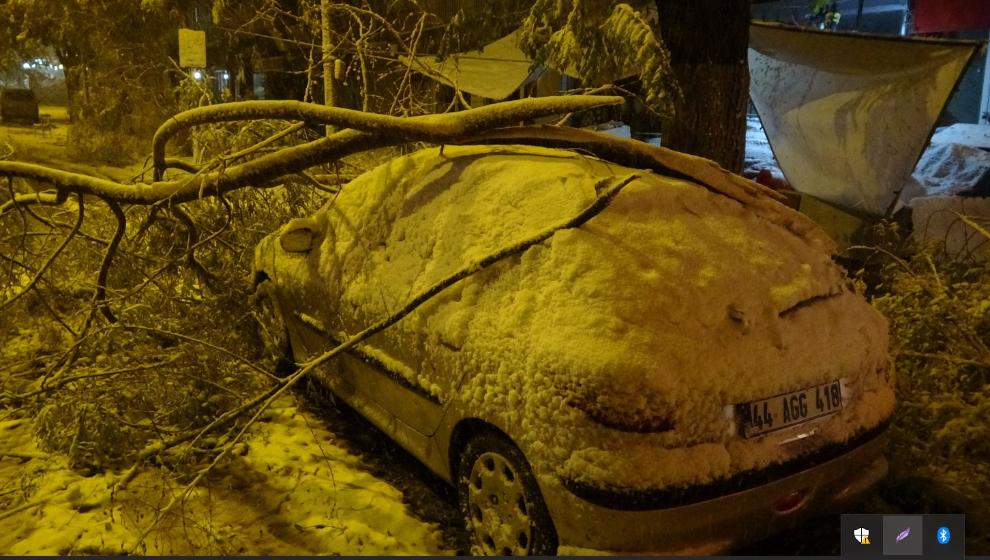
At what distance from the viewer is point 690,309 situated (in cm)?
268

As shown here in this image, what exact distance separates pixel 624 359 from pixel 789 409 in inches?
28.3

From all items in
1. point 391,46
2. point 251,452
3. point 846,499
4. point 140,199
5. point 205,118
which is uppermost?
point 391,46

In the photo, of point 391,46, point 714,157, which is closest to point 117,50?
point 391,46

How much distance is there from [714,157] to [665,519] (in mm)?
4362

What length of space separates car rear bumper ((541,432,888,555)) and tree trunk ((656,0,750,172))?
3.89 meters

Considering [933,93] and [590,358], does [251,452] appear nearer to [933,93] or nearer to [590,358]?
[590,358]

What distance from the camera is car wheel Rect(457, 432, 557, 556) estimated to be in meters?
2.72

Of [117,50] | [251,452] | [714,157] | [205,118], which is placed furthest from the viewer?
[117,50]

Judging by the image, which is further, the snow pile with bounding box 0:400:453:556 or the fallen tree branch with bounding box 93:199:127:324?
the fallen tree branch with bounding box 93:199:127:324

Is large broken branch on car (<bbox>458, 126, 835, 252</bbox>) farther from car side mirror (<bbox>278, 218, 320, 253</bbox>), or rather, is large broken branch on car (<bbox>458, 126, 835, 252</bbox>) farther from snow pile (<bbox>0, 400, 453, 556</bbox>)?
snow pile (<bbox>0, 400, 453, 556</bbox>)

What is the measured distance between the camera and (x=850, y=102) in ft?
28.0

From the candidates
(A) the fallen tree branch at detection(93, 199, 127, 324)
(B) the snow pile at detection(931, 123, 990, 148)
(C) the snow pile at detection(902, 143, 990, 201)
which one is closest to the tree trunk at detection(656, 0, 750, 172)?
(A) the fallen tree branch at detection(93, 199, 127, 324)

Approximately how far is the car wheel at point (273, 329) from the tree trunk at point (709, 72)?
3.48 meters

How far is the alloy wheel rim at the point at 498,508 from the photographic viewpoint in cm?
280
